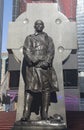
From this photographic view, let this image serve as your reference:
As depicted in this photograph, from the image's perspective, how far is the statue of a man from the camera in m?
11.1

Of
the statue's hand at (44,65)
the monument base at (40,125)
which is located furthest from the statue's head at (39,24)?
the monument base at (40,125)

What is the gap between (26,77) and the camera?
37.1ft

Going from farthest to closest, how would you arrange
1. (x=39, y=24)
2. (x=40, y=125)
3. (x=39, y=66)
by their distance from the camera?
(x=39, y=24), (x=39, y=66), (x=40, y=125)

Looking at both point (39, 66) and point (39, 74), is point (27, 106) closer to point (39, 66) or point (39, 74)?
point (39, 74)

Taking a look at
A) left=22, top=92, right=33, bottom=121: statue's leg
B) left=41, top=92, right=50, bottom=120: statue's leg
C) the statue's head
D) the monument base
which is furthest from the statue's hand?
the monument base

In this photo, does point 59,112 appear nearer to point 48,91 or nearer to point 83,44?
point 48,91

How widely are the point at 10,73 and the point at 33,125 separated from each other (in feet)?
132

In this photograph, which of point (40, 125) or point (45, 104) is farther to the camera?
point (45, 104)

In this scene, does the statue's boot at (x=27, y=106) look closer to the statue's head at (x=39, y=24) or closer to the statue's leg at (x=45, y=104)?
the statue's leg at (x=45, y=104)

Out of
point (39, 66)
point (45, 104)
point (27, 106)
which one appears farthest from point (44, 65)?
point (27, 106)

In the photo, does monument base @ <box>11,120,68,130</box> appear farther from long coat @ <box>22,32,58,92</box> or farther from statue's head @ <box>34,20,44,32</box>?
statue's head @ <box>34,20,44,32</box>

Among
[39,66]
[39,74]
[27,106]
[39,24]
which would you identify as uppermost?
[39,24]

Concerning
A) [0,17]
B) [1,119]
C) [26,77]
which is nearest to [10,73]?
[1,119]

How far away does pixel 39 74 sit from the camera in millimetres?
11102
